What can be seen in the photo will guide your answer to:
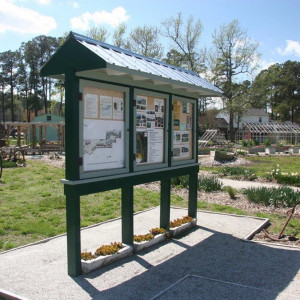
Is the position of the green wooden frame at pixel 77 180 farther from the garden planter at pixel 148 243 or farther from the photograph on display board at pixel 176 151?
the photograph on display board at pixel 176 151

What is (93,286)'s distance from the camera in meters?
4.40

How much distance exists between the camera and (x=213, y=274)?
486 cm

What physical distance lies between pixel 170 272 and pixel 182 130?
2886mm

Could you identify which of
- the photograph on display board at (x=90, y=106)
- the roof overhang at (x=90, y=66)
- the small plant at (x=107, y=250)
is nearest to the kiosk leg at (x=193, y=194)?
the small plant at (x=107, y=250)

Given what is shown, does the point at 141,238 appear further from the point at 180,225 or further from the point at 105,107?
the point at 105,107

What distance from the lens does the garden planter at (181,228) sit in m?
6.66

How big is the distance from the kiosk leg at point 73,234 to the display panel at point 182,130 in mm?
2554

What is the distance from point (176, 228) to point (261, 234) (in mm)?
1672

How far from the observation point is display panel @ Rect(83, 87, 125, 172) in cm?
473

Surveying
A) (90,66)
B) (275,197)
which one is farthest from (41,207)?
(275,197)

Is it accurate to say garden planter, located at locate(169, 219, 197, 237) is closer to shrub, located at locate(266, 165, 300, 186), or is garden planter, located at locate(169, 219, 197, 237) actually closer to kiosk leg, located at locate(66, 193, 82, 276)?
kiosk leg, located at locate(66, 193, 82, 276)

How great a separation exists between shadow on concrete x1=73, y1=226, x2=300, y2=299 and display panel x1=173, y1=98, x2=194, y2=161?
168 centimetres

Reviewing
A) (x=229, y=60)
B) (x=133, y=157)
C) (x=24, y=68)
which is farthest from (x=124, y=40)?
(x=133, y=157)

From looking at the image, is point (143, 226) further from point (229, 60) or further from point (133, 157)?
point (229, 60)
